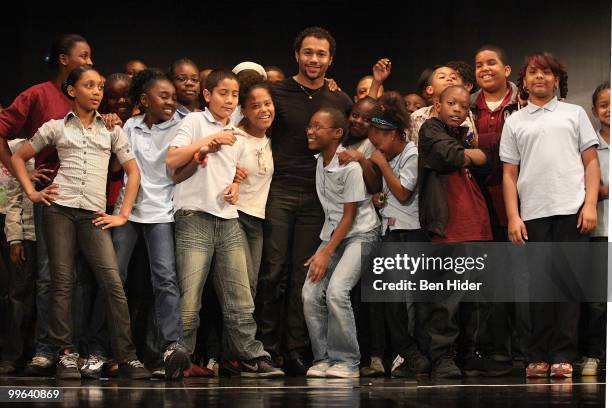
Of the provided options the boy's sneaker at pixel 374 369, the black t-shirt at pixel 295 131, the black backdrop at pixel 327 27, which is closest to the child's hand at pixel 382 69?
the black backdrop at pixel 327 27

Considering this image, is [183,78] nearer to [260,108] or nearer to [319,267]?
[260,108]

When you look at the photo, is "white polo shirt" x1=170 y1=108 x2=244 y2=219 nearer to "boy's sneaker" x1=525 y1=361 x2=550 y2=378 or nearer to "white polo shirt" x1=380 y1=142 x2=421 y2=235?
"white polo shirt" x1=380 y1=142 x2=421 y2=235

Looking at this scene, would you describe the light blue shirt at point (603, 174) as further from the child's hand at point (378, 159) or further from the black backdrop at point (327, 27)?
the child's hand at point (378, 159)

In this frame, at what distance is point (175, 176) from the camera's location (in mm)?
4098

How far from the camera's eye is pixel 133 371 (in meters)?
3.90

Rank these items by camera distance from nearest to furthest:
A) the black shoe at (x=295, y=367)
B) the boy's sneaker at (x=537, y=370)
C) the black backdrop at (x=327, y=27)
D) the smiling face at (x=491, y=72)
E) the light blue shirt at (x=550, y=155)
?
the boy's sneaker at (x=537, y=370) < the light blue shirt at (x=550, y=155) < the black shoe at (x=295, y=367) < the black backdrop at (x=327, y=27) < the smiling face at (x=491, y=72)

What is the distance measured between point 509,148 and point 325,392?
1360 mm

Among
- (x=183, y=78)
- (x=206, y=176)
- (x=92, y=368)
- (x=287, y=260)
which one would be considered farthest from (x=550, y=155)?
(x=92, y=368)

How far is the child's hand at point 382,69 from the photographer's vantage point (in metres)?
4.45

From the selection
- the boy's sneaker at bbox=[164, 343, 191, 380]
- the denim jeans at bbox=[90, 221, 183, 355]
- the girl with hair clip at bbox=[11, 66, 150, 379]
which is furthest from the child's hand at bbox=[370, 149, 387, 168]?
the boy's sneaker at bbox=[164, 343, 191, 380]

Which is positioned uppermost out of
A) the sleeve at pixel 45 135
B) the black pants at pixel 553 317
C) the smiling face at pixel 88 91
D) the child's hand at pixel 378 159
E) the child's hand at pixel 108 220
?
the smiling face at pixel 88 91

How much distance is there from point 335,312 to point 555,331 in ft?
2.90

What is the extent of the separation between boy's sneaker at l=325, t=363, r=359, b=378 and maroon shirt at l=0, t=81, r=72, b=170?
138 centimetres

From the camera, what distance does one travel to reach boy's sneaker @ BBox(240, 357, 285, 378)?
3980mm
